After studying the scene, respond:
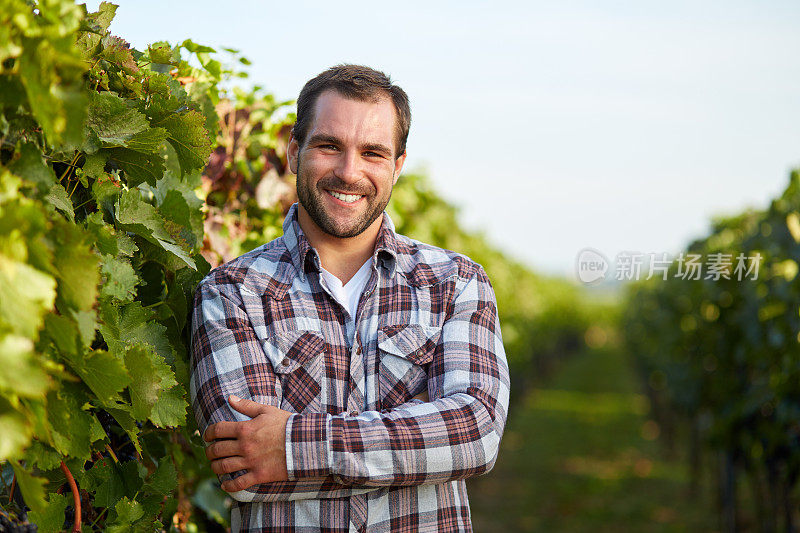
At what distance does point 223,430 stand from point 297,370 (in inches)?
10.5

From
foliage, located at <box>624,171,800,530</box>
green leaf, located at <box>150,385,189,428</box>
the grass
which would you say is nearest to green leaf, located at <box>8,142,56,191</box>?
green leaf, located at <box>150,385,189,428</box>

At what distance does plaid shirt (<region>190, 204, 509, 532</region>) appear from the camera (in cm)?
198

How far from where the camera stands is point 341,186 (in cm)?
224

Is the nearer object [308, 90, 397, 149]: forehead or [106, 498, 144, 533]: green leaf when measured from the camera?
[106, 498, 144, 533]: green leaf

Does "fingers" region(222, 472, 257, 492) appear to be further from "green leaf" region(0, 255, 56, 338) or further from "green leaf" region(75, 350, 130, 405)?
"green leaf" region(0, 255, 56, 338)

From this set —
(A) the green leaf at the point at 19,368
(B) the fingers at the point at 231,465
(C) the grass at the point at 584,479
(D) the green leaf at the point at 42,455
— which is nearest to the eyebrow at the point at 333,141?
(B) the fingers at the point at 231,465

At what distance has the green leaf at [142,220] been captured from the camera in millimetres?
1888

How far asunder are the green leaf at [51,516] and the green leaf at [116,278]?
48 centimetres

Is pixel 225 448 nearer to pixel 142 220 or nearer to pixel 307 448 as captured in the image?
pixel 307 448

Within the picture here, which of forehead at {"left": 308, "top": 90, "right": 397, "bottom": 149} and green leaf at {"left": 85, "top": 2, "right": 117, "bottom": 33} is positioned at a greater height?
green leaf at {"left": 85, "top": 2, "right": 117, "bottom": 33}

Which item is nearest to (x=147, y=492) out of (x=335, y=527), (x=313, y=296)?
(x=335, y=527)

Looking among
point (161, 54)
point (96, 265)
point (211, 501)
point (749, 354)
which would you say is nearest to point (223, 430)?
point (96, 265)

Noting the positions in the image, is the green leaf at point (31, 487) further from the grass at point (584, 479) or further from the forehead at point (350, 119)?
the grass at point (584, 479)

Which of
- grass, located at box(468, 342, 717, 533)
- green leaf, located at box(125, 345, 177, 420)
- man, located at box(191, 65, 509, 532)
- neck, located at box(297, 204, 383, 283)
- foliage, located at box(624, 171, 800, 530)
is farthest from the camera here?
grass, located at box(468, 342, 717, 533)
